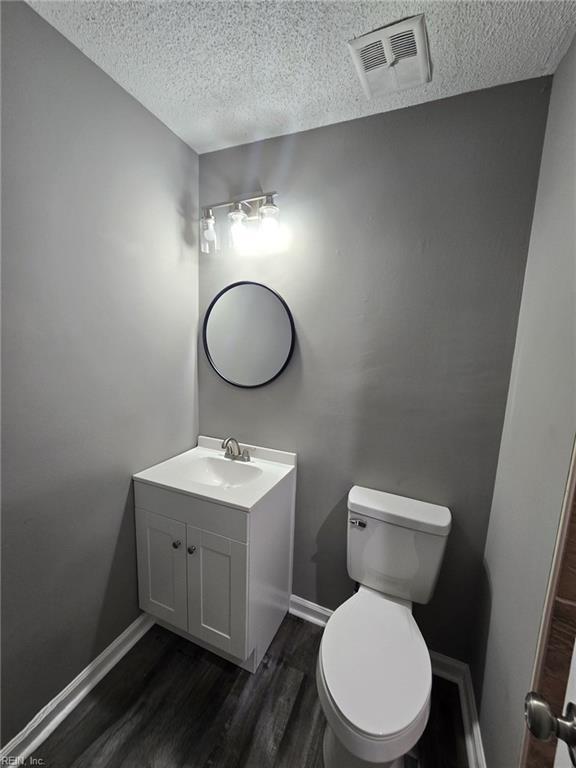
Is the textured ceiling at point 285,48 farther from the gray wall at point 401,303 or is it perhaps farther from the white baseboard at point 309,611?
the white baseboard at point 309,611

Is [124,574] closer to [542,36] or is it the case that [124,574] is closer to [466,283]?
[466,283]

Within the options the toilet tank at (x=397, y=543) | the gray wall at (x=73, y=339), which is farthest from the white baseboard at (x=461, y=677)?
the gray wall at (x=73, y=339)

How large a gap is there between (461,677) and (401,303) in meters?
1.63

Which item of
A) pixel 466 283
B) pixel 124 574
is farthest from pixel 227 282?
pixel 124 574

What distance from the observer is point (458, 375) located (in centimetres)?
126

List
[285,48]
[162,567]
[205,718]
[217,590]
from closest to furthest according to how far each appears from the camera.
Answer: [285,48] → [205,718] → [217,590] → [162,567]

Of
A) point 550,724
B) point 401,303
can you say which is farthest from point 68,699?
point 401,303

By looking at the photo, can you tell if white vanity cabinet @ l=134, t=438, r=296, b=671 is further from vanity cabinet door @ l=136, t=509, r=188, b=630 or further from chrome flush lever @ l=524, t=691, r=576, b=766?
chrome flush lever @ l=524, t=691, r=576, b=766

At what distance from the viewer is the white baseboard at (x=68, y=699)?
1042 mm

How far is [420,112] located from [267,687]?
2.44 meters

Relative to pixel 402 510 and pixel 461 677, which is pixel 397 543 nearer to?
pixel 402 510

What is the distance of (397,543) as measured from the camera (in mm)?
1262

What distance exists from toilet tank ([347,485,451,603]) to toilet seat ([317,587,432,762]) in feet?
0.34

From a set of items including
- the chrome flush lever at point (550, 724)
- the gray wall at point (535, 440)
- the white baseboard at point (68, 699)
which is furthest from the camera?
the white baseboard at point (68, 699)
